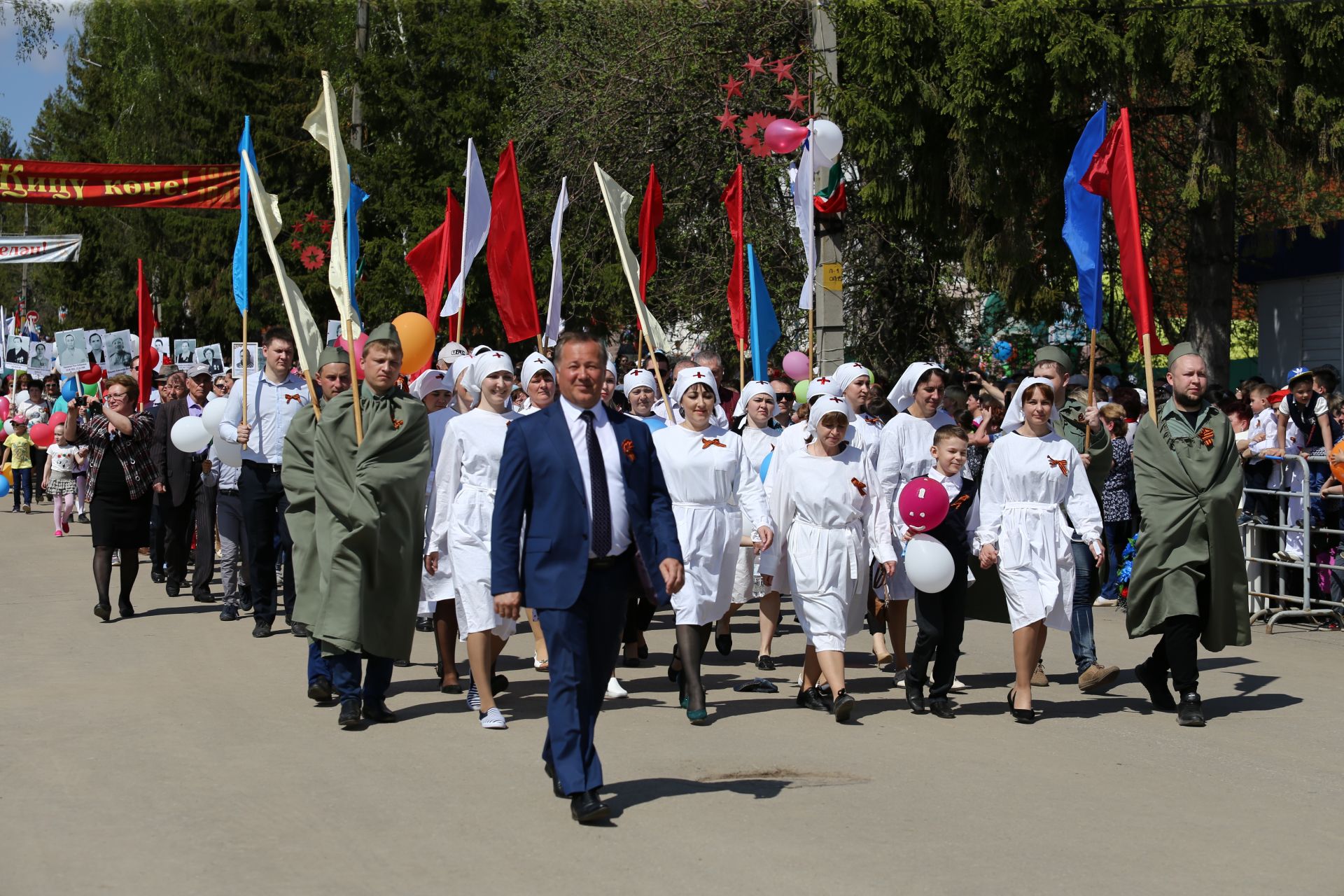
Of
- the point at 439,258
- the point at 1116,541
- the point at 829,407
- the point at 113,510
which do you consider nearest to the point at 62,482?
the point at 113,510

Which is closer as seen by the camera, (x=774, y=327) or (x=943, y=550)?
(x=943, y=550)

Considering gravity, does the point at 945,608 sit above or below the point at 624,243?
below

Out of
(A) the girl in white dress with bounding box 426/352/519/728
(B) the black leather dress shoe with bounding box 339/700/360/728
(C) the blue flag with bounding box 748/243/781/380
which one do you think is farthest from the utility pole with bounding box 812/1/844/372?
(B) the black leather dress shoe with bounding box 339/700/360/728

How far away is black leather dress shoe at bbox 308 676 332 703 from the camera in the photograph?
30.0ft

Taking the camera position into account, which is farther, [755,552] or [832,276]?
[832,276]

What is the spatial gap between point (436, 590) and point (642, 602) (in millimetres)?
2186

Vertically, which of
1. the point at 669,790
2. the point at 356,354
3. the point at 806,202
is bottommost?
the point at 669,790

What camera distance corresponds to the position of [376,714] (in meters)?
8.80

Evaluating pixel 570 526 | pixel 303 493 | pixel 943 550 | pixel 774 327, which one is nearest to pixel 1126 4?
pixel 774 327

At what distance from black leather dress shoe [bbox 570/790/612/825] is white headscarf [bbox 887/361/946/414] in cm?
455

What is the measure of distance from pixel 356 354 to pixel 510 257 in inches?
144

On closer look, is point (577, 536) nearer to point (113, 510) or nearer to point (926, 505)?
point (926, 505)

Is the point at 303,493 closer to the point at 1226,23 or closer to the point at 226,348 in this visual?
the point at 1226,23

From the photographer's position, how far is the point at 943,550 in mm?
9016
